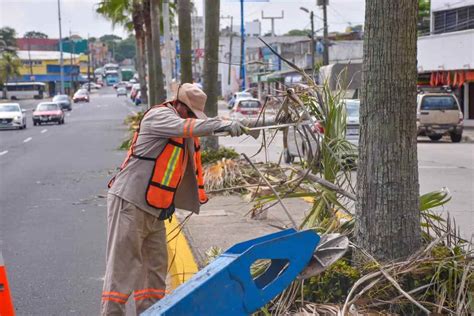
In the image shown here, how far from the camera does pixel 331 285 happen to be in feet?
17.0

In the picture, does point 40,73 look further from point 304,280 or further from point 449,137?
point 304,280

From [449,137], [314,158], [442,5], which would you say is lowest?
[449,137]

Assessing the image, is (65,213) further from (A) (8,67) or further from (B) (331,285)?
(A) (8,67)

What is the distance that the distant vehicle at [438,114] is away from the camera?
28.0 m

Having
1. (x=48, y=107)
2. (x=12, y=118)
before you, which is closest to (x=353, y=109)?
(x=12, y=118)

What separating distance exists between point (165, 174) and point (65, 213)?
6965 millimetres

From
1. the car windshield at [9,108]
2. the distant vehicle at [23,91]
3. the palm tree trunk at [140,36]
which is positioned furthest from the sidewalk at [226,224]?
the distant vehicle at [23,91]

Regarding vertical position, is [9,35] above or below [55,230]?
above

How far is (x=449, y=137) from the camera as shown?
3145cm

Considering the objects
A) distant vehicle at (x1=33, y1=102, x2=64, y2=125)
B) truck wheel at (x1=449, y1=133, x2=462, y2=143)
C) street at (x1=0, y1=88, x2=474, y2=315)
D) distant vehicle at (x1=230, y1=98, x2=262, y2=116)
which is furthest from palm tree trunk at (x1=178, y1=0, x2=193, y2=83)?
distant vehicle at (x1=33, y1=102, x2=64, y2=125)

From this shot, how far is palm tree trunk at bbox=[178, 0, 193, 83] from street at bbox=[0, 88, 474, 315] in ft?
6.76

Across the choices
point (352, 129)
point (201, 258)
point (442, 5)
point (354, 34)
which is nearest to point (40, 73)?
point (354, 34)

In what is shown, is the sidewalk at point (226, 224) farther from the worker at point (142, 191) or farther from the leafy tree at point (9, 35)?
the leafy tree at point (9, 35)

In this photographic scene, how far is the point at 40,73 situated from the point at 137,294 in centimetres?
12400
